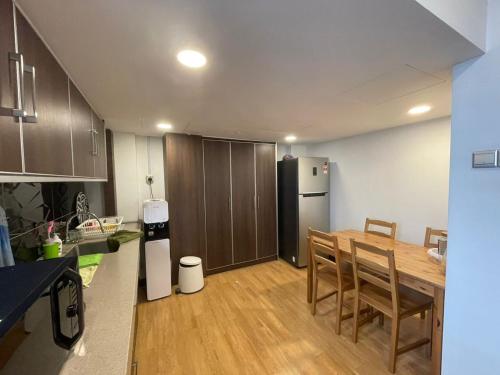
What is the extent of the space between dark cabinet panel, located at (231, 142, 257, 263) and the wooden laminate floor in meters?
0.77

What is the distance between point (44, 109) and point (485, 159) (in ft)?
6.43

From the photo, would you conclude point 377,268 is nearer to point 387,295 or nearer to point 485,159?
point 387,295

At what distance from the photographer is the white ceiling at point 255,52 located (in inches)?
30.3

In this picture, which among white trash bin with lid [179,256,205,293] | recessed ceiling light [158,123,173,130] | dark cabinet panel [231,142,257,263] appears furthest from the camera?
dark cabinet panel [231,142,257,263]

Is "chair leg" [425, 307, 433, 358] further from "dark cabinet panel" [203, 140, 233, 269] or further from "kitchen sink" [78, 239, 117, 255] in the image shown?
"kitchen sink" [78, 239, 117, 255]

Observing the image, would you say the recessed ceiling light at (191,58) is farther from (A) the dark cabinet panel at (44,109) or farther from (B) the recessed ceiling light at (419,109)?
(B) the recessed ceiling light at (419,109)

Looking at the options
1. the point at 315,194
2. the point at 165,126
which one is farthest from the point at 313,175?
the point at 165,126

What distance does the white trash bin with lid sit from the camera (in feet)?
8.93

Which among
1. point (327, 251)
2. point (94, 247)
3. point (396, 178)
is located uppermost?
point (396, 178)

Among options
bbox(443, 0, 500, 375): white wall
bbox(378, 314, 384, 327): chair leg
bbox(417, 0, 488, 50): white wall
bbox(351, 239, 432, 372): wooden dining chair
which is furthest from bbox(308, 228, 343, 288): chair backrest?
bbox(417, 0, 488, 50): white wall

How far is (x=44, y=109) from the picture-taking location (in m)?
0.88

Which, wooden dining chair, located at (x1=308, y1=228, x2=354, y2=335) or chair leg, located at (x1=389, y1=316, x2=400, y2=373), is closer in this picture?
chair leg, located at (x1=389, y1=316, x2=400, y2=373)

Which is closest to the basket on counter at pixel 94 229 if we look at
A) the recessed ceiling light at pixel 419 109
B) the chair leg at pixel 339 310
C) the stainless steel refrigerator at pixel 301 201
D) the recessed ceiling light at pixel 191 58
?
the recessed ceiling light at pixel 191 58

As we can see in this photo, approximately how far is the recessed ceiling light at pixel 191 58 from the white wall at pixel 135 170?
2232mm
